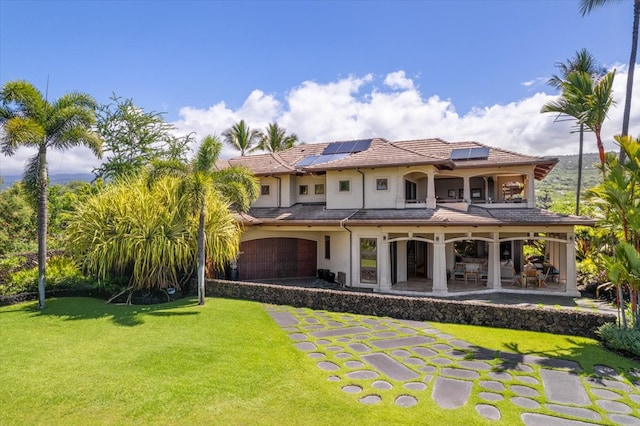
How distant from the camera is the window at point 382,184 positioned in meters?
18.5

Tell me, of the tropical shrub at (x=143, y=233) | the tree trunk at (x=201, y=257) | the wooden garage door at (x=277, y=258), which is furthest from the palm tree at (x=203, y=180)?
the wooden garage door at (x=277, y=258)

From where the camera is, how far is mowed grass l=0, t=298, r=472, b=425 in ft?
19.7

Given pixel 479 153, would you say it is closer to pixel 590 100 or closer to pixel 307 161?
pixel 590 100

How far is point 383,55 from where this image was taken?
17516 millimetres

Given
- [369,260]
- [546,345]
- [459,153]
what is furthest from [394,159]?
[546,345]

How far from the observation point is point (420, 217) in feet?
54.4

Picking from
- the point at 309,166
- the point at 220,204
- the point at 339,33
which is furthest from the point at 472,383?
the point at 339,33

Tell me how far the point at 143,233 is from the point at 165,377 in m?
8.27

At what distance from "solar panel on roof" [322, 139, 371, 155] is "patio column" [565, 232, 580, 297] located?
11.4 metres

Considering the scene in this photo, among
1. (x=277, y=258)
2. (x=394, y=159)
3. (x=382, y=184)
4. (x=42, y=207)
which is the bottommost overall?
(x=277, y=258)

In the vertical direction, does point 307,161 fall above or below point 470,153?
below

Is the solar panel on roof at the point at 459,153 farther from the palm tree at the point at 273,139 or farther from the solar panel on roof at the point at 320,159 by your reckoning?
the palm tree at the point at 273,139

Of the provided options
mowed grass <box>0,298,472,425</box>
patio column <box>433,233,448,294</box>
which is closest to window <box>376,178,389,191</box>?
patio column <box>433,233,448,294</box>

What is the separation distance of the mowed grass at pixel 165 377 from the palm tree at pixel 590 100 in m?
9.94
